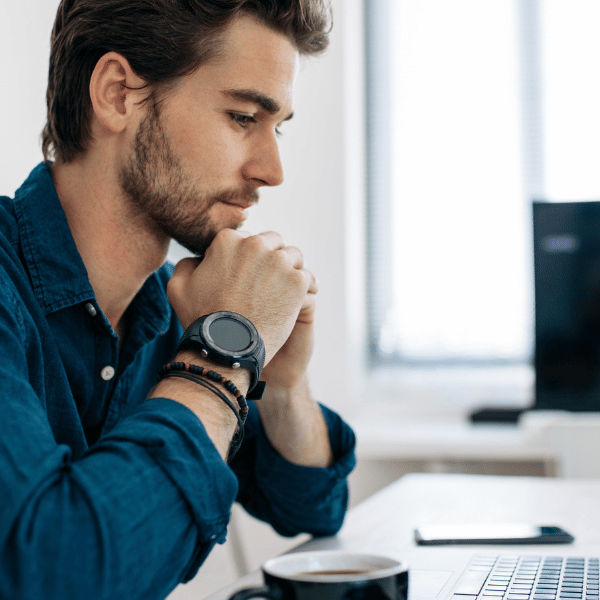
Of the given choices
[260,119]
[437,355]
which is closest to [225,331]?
[260,119]

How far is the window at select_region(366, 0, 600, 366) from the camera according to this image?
2.67m

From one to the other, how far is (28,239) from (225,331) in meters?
0.32

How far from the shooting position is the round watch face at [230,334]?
0.73 meters

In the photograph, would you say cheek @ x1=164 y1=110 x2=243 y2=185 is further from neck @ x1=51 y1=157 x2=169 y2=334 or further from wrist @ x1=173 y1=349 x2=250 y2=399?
wrist @ x1=173 y1=349 x2=250 y2=399

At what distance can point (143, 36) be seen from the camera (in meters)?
0.99

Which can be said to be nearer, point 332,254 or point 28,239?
point 28,239

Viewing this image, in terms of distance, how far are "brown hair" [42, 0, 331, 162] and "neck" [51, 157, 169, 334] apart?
6 cm

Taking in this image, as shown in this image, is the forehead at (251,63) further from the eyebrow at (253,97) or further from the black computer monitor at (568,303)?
the black computer monitor at (568,303)

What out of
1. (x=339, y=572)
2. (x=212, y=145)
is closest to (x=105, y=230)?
(x=212, y=145)

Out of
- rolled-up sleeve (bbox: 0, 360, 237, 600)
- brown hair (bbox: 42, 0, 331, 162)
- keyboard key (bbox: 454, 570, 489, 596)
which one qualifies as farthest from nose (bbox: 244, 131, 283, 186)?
keyboard key (bbox: 454, 570, 489, 596)

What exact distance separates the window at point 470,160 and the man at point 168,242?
1729 mm

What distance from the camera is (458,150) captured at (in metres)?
2.78

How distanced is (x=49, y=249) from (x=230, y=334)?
0.30 meters

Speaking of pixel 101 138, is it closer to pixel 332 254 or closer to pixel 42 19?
pixel 42 19
